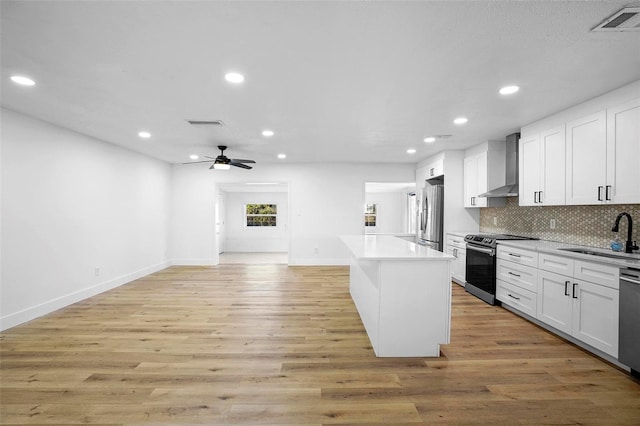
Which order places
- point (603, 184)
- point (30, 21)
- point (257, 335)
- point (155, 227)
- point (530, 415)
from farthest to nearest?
point (155, 227) < point (257, 335) < point (603, 184) < point (530, 415) < point (30, 21)

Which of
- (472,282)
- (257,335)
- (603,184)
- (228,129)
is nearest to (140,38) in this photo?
(228,129)

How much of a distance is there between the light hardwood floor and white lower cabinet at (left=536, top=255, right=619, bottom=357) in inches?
7.6

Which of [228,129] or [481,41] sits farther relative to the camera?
[228,129]

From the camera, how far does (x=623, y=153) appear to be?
2.57m

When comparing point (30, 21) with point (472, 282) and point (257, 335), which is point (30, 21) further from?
point (472, 282)

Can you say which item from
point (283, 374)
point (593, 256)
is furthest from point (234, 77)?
point (593, 256)

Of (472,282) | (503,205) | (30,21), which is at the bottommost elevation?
(472,282)

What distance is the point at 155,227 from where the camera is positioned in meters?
6.21

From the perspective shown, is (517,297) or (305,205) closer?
(517,297)

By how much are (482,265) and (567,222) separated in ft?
3.77

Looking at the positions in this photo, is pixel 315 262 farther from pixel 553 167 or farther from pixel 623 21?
pixel 623 21

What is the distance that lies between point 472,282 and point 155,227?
628cm

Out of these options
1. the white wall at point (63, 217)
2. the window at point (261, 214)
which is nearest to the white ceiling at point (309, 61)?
the white wall at point (63, 217)

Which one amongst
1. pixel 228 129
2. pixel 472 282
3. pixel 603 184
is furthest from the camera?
pixel 472 282
